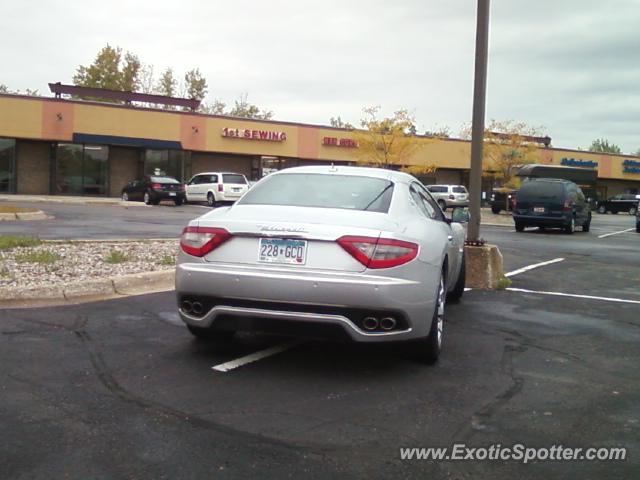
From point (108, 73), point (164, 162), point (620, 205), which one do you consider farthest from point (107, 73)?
point (620, 205)

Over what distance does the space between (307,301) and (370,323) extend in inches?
18.1

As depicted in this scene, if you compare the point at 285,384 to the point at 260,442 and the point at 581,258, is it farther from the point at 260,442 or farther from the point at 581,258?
the point at 581,258

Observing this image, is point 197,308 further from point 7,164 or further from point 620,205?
point 620,205

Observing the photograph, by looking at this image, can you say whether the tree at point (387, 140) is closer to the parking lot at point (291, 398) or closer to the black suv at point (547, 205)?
the black suv at point (547, 205)

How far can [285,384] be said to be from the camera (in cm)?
445

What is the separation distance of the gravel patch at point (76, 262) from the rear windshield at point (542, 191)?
47.3 feet

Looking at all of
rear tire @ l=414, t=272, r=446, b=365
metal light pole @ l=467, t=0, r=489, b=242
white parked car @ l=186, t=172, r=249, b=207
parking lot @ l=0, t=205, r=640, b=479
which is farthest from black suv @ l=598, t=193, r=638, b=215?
rear tire @ l=414, t=272, r=446, b=365

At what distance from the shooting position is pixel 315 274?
4402 mm

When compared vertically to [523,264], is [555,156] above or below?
above

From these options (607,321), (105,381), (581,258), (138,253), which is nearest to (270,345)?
(105,381)

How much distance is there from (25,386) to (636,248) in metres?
16.2

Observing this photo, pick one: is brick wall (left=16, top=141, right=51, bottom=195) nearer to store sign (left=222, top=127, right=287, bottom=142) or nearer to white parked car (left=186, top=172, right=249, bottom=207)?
store sign (left=222, top=127, right=287, bottom=142)

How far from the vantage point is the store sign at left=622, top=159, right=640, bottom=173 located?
5822cm

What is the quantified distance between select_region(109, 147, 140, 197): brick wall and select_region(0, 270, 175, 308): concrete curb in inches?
1298
